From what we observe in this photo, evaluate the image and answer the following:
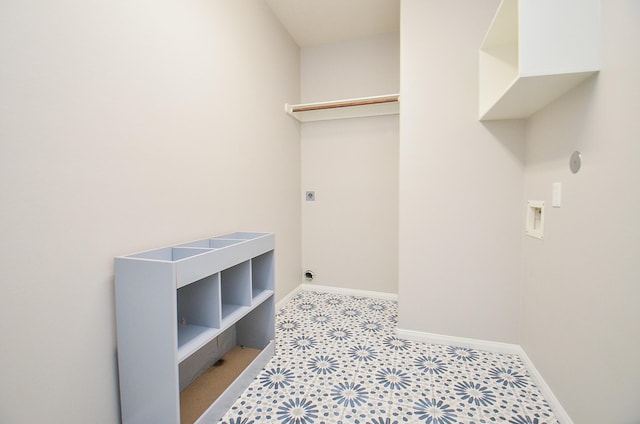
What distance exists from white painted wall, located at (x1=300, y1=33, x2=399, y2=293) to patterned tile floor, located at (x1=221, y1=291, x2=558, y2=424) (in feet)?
2.84

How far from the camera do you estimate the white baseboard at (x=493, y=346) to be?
1492 millimetres

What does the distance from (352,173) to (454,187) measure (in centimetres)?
120

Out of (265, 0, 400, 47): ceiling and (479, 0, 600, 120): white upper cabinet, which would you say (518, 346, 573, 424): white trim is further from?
(265, 0, 400, 47): ceiling

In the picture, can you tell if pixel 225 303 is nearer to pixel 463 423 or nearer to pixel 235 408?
pixel 235 408

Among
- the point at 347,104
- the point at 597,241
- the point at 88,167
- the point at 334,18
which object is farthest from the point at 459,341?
the point at 334,18

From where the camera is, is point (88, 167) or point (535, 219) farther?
point (535, 219)

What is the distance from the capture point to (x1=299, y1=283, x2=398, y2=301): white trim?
295 centimetres

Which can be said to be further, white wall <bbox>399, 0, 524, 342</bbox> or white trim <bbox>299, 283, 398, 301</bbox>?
white trim <bbox>299, 283, 398, 301</bbox>

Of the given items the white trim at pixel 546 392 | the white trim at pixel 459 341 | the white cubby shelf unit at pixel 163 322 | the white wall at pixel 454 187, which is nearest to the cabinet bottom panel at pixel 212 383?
the white cubby shelf unit at pixel 163 322

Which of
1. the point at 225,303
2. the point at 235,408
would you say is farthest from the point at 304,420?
the point at 225,303

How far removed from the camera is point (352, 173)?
303 centimetres

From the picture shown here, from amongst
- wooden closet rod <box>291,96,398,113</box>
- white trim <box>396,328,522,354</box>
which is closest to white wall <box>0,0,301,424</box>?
wooden closet rod <box>291,96,398,113</box>

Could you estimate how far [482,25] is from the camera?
6.26ft

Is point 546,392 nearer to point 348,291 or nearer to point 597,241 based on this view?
point 597,241
